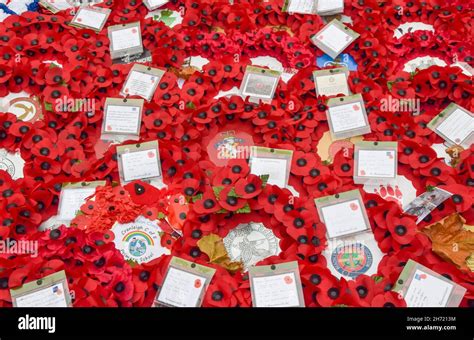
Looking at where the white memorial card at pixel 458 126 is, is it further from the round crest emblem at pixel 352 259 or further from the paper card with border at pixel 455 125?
the round crest emblem at pixel 352 259

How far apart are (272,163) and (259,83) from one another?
0.49 meters

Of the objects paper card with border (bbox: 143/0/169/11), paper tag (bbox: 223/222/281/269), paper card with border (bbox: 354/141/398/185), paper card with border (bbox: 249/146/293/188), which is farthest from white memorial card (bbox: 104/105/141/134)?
paper card with border (bbox: 354/141/398/185)

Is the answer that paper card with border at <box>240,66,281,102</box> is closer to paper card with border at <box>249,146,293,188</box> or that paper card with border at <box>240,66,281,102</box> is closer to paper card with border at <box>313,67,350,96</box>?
paper card with border at <box>313,67,350,96</box>

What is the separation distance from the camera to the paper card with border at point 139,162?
2.00 meters

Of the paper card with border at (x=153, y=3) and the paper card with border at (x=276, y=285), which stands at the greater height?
the paper card with border at (x=153, y=3)

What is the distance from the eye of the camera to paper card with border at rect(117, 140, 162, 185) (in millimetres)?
1995

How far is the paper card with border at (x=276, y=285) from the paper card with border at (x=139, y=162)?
590mm

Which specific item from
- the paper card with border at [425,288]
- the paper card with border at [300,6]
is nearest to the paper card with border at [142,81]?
the paper card with border at [300,6]

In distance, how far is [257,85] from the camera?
2.32 metres

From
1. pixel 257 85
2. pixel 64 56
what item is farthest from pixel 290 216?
pixel 64 56

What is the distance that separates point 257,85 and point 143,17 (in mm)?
858

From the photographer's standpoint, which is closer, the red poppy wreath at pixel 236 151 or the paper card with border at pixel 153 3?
the red poppy wreath at pixel 236 151

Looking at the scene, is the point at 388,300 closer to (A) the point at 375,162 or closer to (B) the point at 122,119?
(A) the point at 375,162

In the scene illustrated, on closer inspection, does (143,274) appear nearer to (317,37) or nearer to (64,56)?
(64,56)
